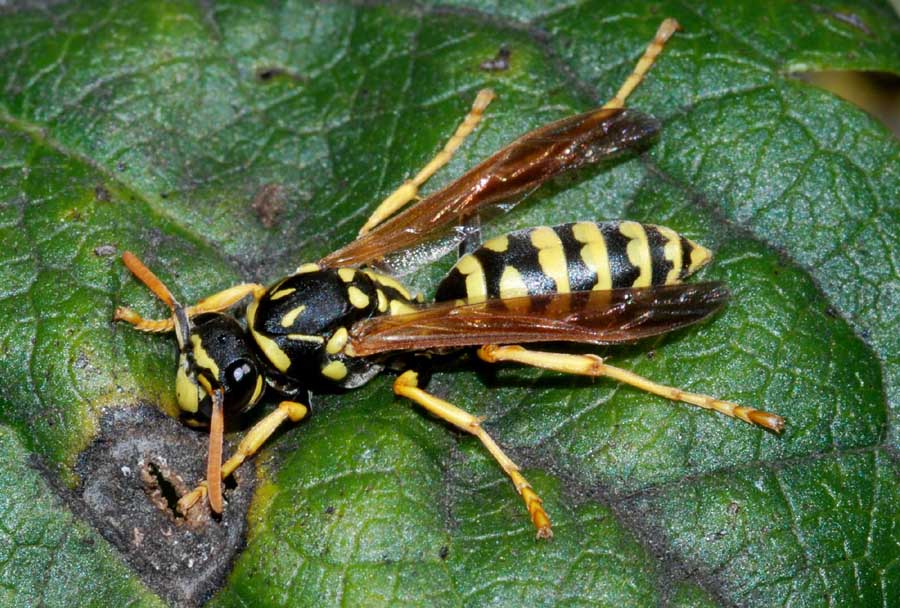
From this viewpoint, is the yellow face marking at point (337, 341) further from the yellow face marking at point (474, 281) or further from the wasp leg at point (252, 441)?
the yellow face marking at point (474, 281)

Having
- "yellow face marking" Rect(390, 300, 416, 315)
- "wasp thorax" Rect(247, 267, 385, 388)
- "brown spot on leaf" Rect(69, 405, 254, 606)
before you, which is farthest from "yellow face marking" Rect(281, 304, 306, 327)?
"brown spot on leaf" Rect(69, 405, 254, 606)

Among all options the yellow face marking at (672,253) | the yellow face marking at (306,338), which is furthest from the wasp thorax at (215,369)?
the yellow face marking at (672,253)

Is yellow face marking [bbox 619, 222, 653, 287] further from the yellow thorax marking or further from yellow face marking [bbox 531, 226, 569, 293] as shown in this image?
the yellow thorax marking

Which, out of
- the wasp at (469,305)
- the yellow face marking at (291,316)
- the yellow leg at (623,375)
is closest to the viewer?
the yellow leg at (623,375)

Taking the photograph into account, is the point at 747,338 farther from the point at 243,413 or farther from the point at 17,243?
the point at 17,243

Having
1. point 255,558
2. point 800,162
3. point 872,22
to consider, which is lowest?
point 255,558

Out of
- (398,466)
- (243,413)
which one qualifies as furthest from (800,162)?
(243,413)

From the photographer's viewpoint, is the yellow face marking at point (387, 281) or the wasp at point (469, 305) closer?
the wasp at point (469, 305)
